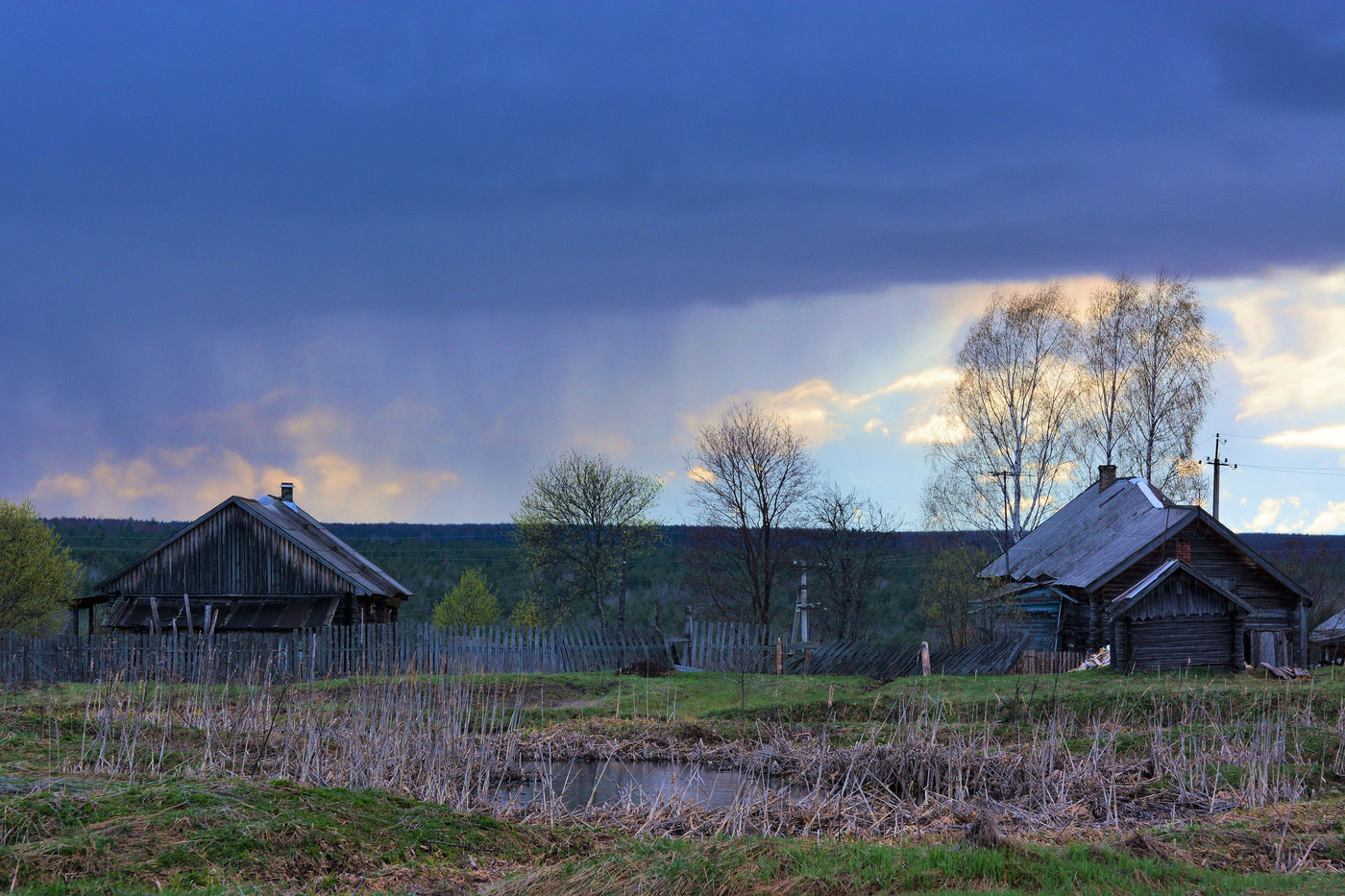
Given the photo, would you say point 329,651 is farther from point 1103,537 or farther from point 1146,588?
point 1103,537

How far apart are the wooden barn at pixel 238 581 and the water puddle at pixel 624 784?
15.8 meters

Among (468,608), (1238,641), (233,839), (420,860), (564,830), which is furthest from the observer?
(468,608)

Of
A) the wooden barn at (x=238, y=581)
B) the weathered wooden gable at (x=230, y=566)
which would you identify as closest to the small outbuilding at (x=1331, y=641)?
the wooden barn at (x=238, y=581)

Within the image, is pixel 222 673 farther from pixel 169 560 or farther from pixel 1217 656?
pixel 1217 656

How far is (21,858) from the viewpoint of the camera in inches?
291

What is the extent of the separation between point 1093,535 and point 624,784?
75.2ft

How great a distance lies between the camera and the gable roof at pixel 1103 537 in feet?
97.3

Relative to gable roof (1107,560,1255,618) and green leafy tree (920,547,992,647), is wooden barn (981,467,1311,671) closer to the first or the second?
gable roof (1107,560,1255,618)

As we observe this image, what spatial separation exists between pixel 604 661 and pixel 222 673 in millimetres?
9582

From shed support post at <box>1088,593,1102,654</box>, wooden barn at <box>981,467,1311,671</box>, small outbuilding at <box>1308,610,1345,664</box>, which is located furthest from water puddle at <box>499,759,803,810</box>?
small outbuilding at <box>1308,610,1345,664</box>

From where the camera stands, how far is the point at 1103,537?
32.7m

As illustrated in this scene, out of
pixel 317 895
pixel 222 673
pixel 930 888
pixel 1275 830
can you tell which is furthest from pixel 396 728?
pixel 222 673

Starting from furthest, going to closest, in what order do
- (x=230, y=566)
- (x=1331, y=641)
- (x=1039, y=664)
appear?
(x=1331, y=641)
(x=230, y=566)
(x=1039, y=664)

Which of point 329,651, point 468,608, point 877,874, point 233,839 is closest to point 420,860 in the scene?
point 233,839
